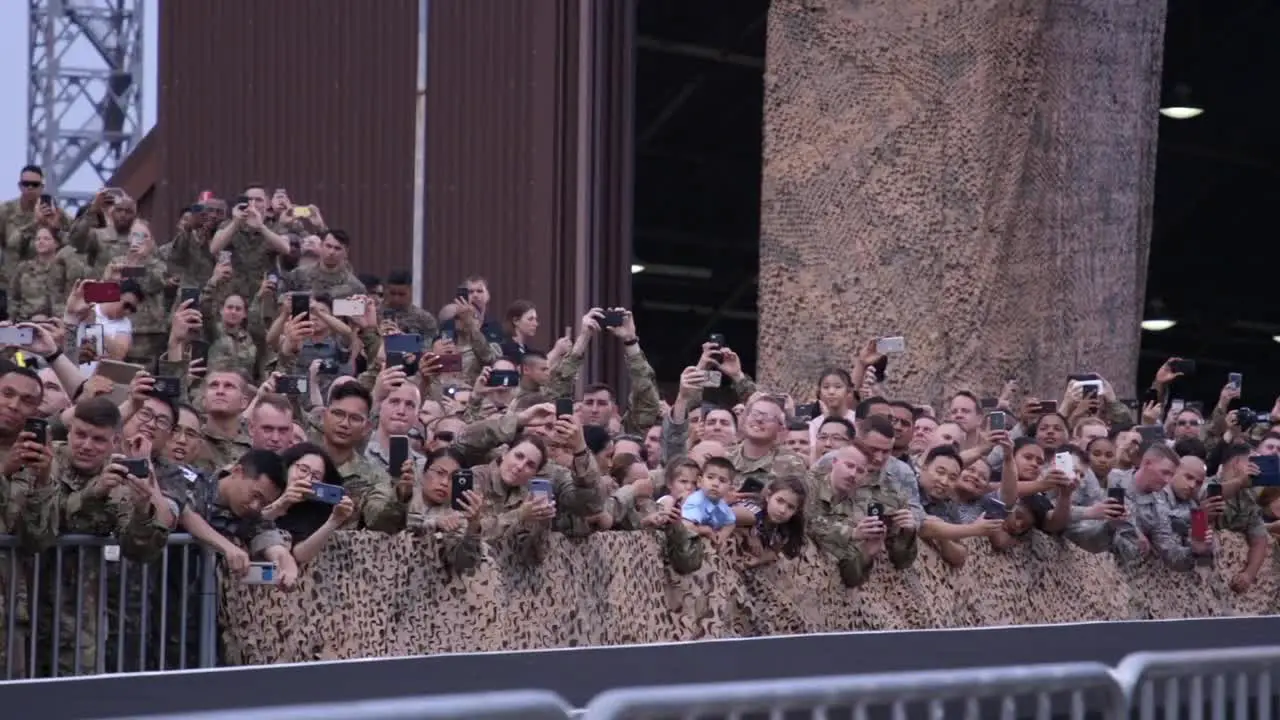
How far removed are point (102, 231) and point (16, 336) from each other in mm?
4868

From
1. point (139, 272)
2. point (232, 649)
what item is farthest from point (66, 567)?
point (139, 272)

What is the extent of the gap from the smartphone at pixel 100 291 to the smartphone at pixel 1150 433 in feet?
18.6

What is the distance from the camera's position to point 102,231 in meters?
14.6

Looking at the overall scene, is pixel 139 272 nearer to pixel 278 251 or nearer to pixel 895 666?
pixel 278 251

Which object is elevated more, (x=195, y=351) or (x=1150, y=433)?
(x=195, y=351)

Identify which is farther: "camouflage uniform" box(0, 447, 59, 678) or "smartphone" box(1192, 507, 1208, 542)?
"smartphone" box(1192, 507, 1208, 542)

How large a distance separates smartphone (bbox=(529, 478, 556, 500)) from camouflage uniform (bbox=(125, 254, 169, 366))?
15.1ft

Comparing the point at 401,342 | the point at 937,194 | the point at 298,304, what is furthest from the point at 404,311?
the point at 937,194

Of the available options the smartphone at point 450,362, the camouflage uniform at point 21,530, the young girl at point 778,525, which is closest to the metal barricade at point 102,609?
the camouflage uniform at point 21,530

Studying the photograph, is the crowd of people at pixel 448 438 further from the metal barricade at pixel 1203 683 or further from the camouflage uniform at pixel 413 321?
the metal barricade at pixel 1203 683

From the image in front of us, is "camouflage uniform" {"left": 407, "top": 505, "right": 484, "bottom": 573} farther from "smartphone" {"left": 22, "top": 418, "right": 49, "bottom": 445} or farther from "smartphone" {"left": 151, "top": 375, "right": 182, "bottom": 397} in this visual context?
"smartphone" {"left": 22, "top": 418, "right": 49, "bottom": 445}

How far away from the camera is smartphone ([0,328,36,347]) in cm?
977

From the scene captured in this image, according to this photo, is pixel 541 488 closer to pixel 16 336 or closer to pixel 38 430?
pixel 38 430

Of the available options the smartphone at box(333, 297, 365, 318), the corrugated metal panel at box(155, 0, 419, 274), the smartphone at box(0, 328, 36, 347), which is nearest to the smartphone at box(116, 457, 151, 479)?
the smartphone at box(0, 328, 36, 347)
